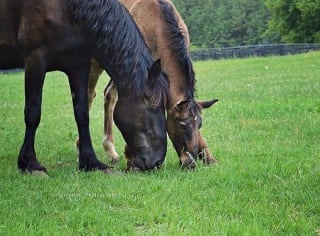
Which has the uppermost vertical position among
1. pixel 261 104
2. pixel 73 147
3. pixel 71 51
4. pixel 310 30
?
pixel 71 51

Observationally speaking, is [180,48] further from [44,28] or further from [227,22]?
[227,22]

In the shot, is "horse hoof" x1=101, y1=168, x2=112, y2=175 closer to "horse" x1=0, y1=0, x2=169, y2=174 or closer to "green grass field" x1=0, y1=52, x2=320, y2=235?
"green grass field" x1=0, y1=52, x2=320, y2=235

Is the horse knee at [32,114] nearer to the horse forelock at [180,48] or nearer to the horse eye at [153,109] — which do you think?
the horse eye at [153,109]

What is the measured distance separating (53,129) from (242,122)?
10.5 ft

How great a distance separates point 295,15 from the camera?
189 ft

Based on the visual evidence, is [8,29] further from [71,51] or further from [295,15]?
[295,15]

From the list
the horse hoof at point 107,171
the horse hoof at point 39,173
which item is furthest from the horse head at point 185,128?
the horse hoof at point 39,173

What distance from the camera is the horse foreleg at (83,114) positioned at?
5723 mm

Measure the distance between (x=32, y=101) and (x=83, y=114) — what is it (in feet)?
2.00

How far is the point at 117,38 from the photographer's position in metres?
5.36

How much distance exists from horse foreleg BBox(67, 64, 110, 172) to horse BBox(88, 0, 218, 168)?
0.42 meters

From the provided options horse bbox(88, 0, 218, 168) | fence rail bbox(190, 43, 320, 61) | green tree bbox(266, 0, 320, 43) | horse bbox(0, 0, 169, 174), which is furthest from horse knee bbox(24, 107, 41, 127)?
green tree bbox(266, 0, 320, 43)

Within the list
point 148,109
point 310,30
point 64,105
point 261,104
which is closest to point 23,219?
point 148,109

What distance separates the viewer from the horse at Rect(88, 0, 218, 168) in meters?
5.52
